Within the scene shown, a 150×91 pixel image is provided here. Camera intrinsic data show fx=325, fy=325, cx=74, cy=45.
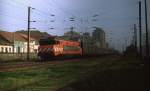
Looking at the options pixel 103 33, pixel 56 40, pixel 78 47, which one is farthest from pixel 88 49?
pixel 103 33

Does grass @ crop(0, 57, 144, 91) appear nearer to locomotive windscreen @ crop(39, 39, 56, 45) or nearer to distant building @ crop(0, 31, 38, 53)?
locomotive windscreen @ crop(39, 39, 56, 45)

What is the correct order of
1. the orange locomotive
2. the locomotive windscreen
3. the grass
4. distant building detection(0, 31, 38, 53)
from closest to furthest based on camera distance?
the grass < the orange locomotive < the locomotive windscreen < distant building detection(0, 31, 38, 53)

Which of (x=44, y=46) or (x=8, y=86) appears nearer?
(x=8, y=86)

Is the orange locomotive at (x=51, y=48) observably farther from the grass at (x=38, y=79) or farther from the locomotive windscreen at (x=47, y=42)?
the grass at (x=38, y=79)

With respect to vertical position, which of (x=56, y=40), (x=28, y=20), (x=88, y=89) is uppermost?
(x=28, y=20)

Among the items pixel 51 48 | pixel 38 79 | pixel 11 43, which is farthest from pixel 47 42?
pixel 11 43

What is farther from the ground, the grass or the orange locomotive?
the orange locomotive

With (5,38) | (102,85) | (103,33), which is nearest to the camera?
(102,85)

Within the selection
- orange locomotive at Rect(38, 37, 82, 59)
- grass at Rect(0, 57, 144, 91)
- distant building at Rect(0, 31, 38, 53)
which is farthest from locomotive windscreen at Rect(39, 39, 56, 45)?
distant building at Rect(0, 31, 38, 53)

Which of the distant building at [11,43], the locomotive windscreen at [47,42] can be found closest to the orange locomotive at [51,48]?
the locomotive windscreen at [47,42]

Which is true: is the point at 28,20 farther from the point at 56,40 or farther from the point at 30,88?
the point at 30,88

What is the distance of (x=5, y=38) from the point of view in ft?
284

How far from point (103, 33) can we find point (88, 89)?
342 feet

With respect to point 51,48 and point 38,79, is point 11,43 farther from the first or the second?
point 38,79
